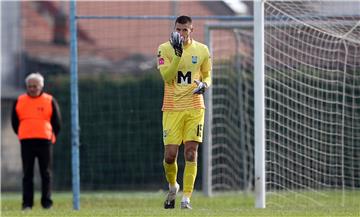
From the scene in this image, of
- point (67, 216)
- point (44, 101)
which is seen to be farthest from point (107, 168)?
point (67, 216)

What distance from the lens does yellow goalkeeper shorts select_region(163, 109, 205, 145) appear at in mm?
12547

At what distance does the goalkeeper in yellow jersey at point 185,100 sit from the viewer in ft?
41.0

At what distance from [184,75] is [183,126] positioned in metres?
0.56

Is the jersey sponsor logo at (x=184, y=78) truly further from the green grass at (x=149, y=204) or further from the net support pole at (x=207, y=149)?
the net support pole at (x=207, y=149)

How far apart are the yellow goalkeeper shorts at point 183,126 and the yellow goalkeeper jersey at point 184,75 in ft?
0.22

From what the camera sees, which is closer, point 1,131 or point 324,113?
point 324,113

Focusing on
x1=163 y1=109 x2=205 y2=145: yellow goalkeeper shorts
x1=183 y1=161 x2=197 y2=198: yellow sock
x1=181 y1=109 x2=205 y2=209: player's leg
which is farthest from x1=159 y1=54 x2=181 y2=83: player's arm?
x1=183 y1=161 x2=197 y2=198: yellow sock

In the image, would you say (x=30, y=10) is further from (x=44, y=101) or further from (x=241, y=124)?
(x=44, y=101)

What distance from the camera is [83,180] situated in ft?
65.8

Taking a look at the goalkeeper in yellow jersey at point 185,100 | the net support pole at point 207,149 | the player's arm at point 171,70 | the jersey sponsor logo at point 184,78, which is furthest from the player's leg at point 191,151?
the net support pole at point 207,149

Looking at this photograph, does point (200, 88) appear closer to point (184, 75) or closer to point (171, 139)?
point (184, 75)

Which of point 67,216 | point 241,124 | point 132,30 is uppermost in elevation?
point 132,30

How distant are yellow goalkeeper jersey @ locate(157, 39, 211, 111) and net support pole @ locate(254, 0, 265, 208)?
121 centimetres

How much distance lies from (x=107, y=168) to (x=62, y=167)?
2.42m
